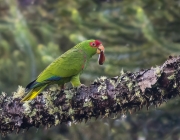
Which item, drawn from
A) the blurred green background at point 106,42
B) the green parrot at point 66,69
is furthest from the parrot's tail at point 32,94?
the blurred green background at point 106,42

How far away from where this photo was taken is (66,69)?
94.7 inches

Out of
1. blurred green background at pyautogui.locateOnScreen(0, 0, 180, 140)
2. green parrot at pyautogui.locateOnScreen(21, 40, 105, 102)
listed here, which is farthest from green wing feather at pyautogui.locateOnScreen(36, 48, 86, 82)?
blurred green background at pyautogui.locateOnScreen(0, 0, 180, 140)

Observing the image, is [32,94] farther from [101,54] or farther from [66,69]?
[101,54]

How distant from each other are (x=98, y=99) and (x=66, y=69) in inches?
18.4

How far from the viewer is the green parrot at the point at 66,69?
2.27 metres

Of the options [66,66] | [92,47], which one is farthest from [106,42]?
[66,66]

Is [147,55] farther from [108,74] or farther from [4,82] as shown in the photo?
[4,82]

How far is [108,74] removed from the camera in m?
4.45

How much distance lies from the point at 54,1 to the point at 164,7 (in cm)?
190

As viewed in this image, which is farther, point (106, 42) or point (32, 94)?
point (106, 42)

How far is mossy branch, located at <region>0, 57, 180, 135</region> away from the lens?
6.25ft

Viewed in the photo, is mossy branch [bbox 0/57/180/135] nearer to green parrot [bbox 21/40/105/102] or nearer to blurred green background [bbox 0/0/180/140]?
green parrot [bbox 21/40/105/102]

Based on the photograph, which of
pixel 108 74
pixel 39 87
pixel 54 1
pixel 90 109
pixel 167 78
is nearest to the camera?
pixel 167 78

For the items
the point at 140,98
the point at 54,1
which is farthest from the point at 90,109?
the point at 54,1
